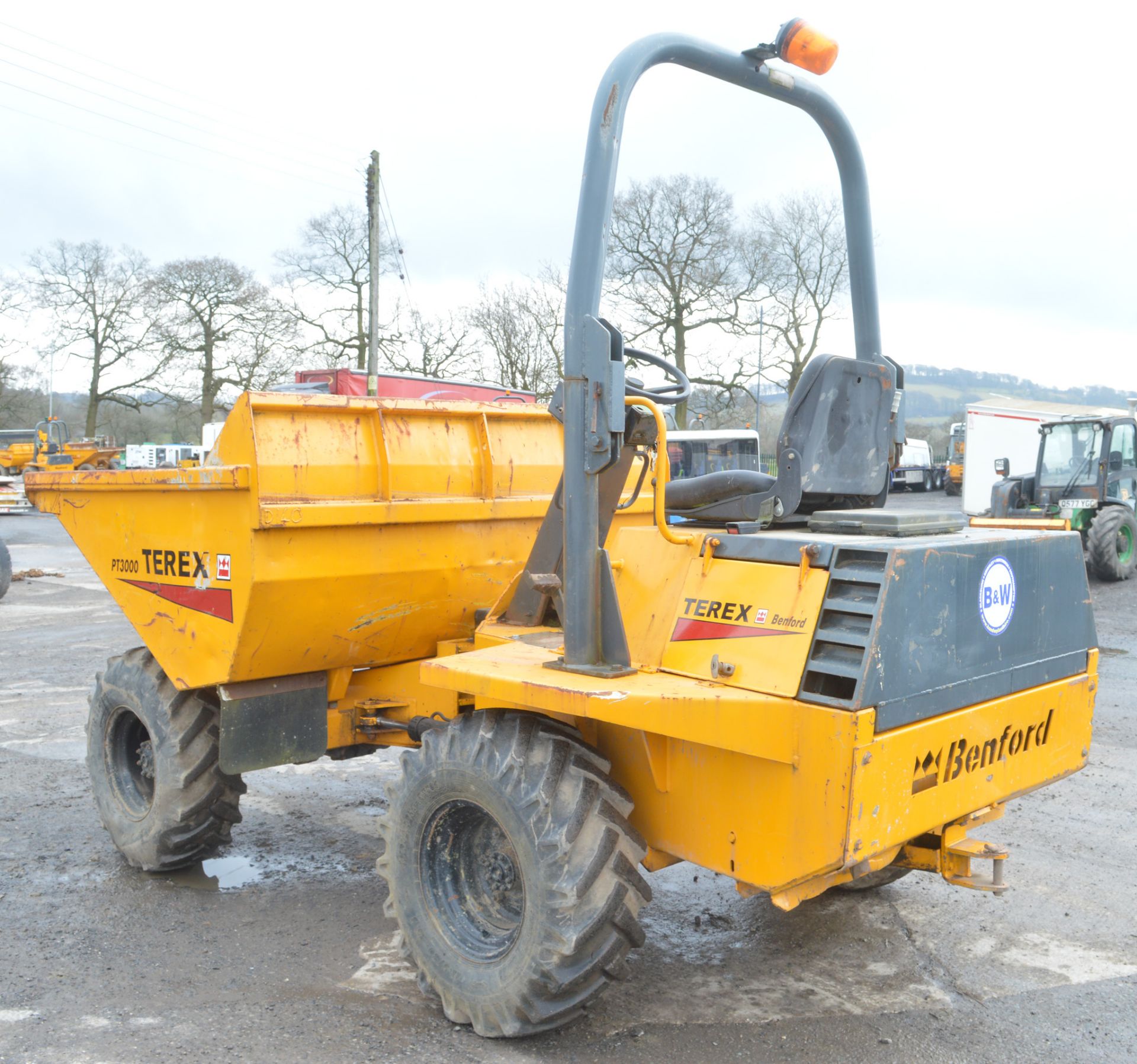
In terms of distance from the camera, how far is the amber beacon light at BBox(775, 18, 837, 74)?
125 inches

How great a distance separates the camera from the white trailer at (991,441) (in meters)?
27.6

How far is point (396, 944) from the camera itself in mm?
3738

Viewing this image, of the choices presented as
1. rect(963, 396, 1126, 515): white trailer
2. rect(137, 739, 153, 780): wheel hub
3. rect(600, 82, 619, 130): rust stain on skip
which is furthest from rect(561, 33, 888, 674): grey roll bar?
rect(963, 396, 1126, 515): white trailer

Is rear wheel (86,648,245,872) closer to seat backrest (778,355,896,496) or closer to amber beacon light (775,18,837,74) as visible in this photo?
seat backrest (778,355,896,496)

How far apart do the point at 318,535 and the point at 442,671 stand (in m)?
0.90

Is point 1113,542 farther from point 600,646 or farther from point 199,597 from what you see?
point 199,597

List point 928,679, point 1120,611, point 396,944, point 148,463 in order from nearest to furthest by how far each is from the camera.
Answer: point 928,679
point 396,944
point 1120,611
point 148,463

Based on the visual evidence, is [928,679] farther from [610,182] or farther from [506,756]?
[610,182]

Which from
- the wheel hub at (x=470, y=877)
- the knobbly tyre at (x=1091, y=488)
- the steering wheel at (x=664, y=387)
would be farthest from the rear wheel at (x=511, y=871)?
the knobbly tyre at (x=1091, y=488)

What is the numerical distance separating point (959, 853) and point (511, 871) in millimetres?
1368

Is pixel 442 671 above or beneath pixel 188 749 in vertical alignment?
above

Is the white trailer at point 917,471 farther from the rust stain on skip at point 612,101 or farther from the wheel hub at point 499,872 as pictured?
the rust stain on skip at point 612,101

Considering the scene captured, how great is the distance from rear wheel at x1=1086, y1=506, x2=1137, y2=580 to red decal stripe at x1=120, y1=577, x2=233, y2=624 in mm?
13581

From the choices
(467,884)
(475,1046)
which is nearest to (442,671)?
(467,884)
